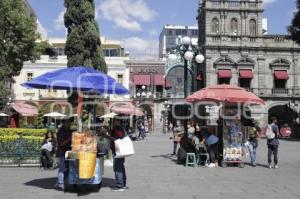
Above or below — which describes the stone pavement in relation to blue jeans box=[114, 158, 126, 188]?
below

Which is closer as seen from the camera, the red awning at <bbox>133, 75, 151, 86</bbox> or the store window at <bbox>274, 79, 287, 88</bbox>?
the store window at <bbox>274, 79, 287, 88</bbox>

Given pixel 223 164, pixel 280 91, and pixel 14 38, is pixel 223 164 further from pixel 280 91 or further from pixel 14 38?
pixel 280 91

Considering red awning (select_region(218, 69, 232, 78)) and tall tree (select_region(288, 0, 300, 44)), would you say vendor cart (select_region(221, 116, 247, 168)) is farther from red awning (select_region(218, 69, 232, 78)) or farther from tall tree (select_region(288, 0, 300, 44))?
red awning (select_region(218, 69, 232, 78))

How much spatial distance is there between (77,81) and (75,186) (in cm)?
232

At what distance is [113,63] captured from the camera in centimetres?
5466

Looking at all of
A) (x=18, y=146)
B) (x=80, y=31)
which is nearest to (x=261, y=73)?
(x=80, y=31)

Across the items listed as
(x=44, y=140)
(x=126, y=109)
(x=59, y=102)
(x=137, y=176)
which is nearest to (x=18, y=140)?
(x=44, y=140)

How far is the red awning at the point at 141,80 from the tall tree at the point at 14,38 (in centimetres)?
3143

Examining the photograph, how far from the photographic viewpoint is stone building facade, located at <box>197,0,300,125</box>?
171ft

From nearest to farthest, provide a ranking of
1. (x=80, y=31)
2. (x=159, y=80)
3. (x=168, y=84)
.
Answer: (x=80, y=31) → (x=159, y=80) → (x=168, y=84)

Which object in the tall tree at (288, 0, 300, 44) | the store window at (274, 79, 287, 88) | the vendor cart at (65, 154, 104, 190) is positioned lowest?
the vendor cart at (65, 154, 104, 190)

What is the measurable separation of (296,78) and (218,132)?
37199mm

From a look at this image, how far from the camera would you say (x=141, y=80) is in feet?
195

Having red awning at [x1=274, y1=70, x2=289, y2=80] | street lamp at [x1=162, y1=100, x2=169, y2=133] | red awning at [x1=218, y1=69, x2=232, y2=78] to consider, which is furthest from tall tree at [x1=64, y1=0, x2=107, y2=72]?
street lamp at [x1=162, y1=100, x2=169, y2=133]
